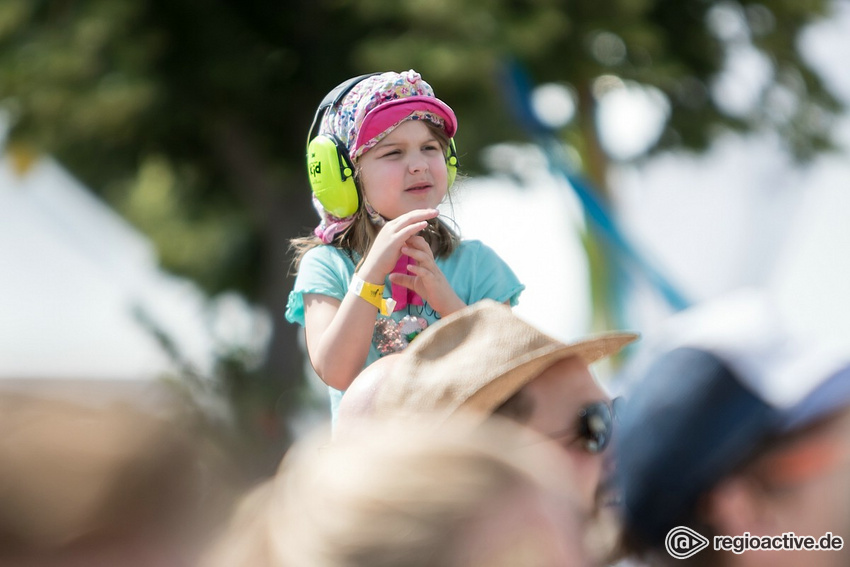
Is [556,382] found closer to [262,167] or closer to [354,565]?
[354,565]

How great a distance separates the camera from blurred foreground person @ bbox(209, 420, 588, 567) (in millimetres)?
1311

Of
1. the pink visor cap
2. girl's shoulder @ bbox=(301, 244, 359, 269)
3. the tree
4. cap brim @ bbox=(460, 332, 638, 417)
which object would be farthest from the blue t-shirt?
the tree

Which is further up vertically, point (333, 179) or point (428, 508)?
point (333, 179)

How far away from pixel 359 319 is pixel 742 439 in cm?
140

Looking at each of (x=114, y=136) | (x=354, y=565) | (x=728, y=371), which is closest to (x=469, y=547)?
(x=354, y=565)

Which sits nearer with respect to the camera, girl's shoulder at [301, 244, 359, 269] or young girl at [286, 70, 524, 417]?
young girl at [286, 70, 524, 417]

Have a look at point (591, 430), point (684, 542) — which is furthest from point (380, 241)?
point (684, 542)

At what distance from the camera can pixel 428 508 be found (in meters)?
1.31

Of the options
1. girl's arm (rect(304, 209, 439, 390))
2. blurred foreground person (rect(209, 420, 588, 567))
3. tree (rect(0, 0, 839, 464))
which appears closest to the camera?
blurred foreground person (rect(209, 420, 588, 567))

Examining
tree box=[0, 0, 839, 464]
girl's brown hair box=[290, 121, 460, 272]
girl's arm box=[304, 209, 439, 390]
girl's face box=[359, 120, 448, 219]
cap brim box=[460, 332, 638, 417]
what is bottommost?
cap brim box=[460, 332, 638, 417]

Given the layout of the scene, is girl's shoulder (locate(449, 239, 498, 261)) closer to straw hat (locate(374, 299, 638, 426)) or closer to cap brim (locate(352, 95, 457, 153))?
cap brim (locate(352, 95, 457, 153))

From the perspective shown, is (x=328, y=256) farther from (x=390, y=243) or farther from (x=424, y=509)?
(x=424, y=509)

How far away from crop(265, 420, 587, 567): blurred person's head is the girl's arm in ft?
4.13

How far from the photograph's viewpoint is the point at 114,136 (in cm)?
1182
